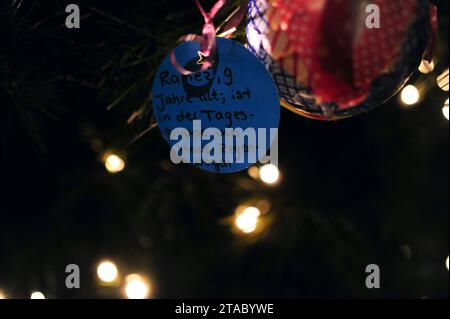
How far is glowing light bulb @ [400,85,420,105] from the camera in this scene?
1.12 m

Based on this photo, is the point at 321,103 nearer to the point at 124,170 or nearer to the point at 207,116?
the point at 207,116

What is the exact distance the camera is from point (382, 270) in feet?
4.11

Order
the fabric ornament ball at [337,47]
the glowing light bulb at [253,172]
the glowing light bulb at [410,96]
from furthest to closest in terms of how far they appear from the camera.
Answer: the glowing light bulb at [253,172] → the glowing light bulb at [410,96] → the fabric ornament ball at [337,47]

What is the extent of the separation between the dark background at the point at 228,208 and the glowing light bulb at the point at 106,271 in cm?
2

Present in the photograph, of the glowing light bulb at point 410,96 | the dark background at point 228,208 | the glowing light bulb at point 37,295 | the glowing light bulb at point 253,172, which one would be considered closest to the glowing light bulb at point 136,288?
the dark background at point 228,208

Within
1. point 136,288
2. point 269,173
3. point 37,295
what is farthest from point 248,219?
point 37,295

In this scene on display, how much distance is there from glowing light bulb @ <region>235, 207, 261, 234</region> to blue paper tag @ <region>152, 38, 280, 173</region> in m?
0.48

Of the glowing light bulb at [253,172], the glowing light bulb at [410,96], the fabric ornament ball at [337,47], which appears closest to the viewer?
the fabric ornament ball at [337,47]

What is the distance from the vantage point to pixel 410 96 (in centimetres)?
115

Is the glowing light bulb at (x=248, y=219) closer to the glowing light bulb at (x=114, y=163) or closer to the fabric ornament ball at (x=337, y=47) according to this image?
the glowing light bulb at (x=114, y=163)

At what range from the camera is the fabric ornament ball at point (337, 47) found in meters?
0.66

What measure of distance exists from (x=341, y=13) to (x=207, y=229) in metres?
0.67

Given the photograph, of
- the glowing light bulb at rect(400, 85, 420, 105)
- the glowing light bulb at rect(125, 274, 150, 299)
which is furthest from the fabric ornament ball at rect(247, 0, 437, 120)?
the glowing light bulb at rect(125, 274, 150, 299)

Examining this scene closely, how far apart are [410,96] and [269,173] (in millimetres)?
248
